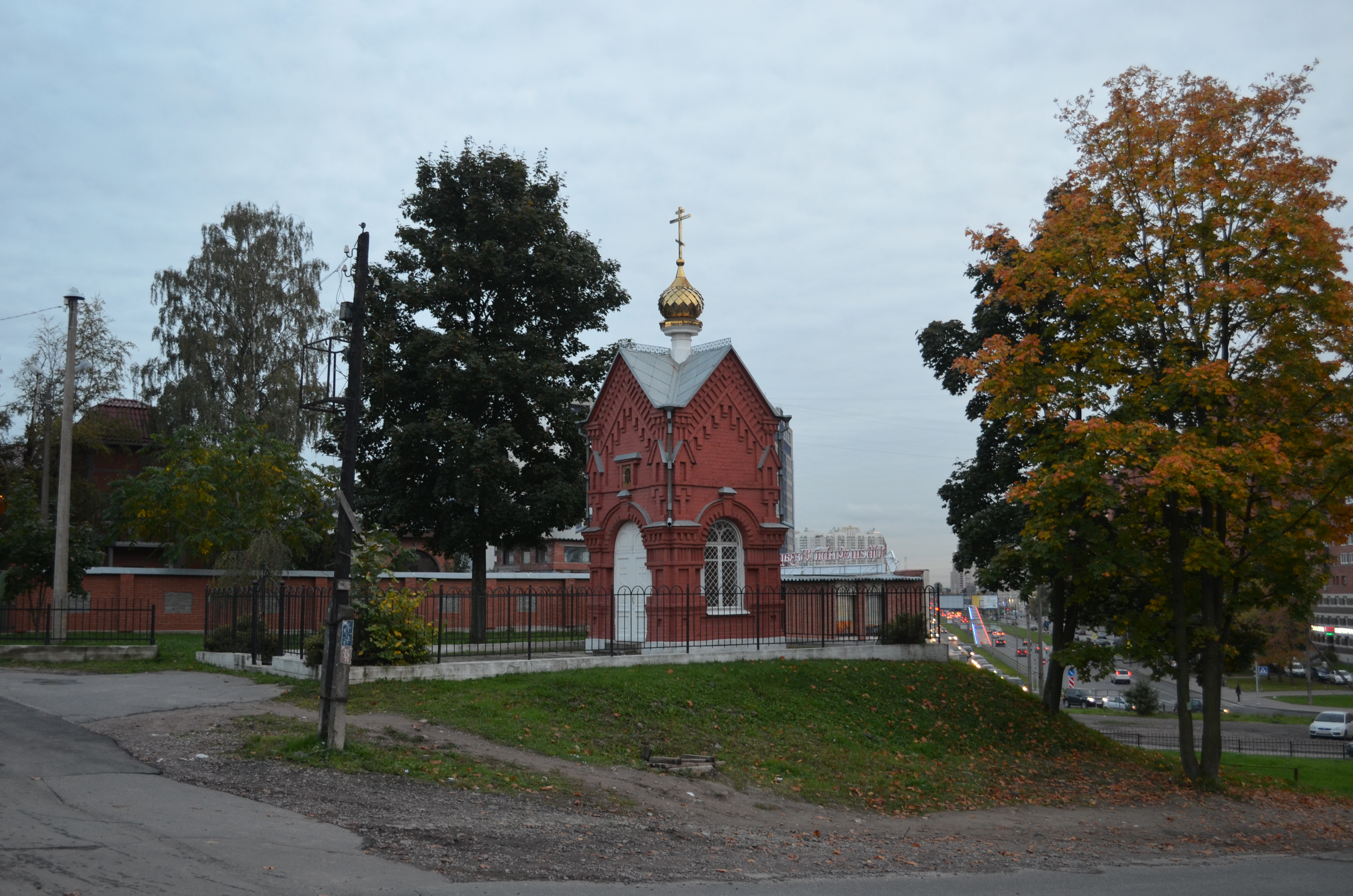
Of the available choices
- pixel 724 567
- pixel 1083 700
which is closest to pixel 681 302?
pixel 724 567

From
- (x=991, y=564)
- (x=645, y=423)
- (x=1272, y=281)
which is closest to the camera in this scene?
(x=1272, y=281)

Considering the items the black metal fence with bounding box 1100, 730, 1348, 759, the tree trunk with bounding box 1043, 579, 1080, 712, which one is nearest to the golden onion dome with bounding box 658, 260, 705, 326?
the tree trunk with bounding box 1043, 579, 1080, 712

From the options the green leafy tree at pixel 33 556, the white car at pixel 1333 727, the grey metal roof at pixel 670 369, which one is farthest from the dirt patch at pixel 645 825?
the white car at pixel 1333 727

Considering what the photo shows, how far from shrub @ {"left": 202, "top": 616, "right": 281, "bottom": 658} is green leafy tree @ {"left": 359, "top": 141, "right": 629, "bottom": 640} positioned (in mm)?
6056

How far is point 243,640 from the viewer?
21547 mm

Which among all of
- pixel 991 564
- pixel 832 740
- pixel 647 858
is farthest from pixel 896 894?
pixel 991 564

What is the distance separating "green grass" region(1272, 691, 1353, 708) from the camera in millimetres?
59688

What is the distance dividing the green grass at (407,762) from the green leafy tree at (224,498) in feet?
62.3

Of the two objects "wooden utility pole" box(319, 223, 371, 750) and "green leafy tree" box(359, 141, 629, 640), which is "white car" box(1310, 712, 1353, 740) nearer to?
"green leafy tree" box(359, 141, 629, 640)

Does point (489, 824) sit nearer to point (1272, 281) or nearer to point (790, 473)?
point (1272, 281)

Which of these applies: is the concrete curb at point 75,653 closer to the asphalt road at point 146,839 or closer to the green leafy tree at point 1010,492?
the asphalt road at point 146,839

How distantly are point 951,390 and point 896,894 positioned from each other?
64.4ft

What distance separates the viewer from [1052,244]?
17.9 metres

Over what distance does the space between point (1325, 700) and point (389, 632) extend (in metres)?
65.0
